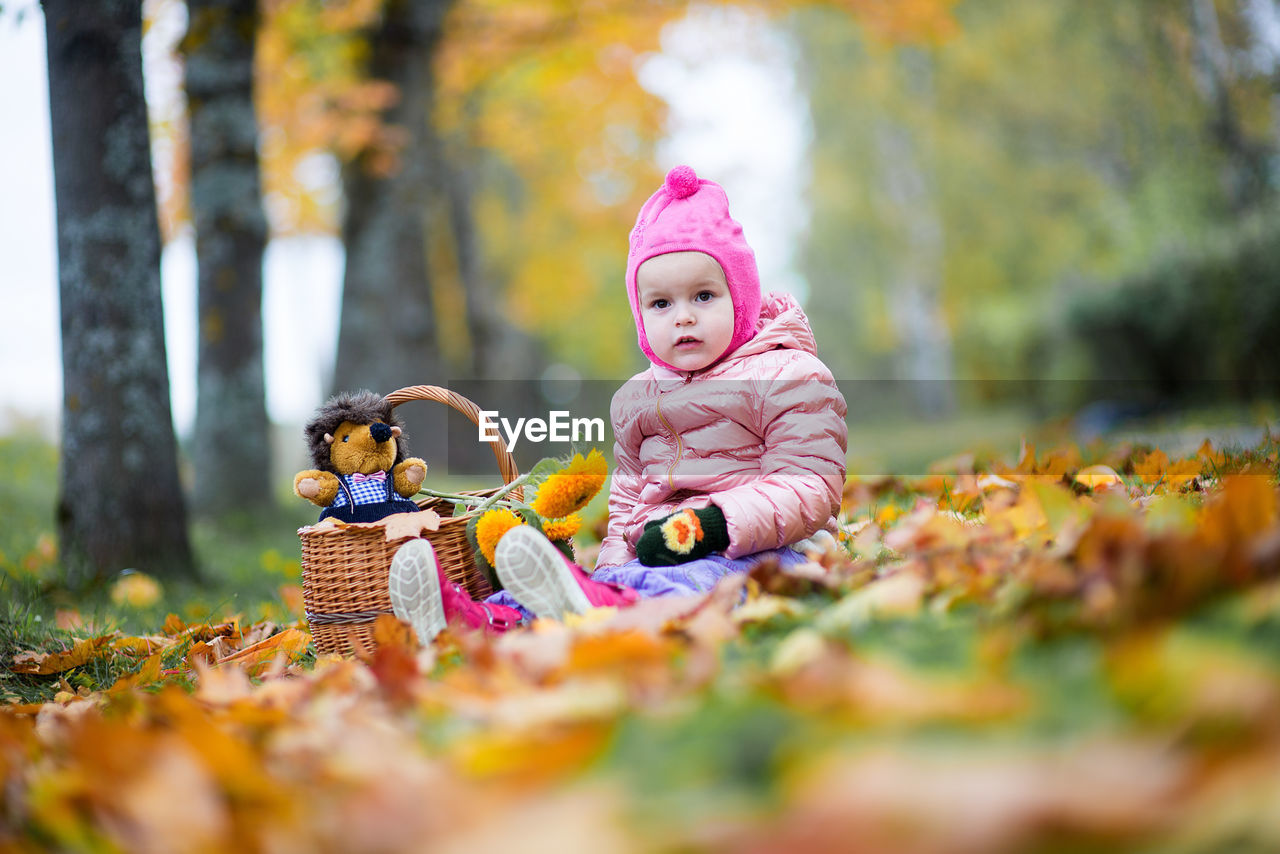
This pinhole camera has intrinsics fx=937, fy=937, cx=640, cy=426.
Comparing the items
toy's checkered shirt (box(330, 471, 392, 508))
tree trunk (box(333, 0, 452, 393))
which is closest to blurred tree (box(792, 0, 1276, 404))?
tree trunk (box(333, 0, 452, 393))

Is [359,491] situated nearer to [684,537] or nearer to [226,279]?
[684,537]

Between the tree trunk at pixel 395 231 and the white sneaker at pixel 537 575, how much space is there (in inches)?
250

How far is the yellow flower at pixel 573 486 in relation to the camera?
2.33m

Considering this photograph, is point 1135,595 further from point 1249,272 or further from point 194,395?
point 1249,272

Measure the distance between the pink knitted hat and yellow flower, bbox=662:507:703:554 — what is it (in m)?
0.61

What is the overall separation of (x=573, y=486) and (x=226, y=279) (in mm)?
4762

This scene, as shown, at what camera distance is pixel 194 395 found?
Answer: 6.36m

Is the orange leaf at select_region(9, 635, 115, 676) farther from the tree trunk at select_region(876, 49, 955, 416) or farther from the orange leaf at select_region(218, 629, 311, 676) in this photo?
the tree trunk at select_region(876, 49, 955, 416)

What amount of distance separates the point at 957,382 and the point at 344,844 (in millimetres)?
18777

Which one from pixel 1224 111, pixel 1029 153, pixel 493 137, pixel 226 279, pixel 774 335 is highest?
pixel 1029 153

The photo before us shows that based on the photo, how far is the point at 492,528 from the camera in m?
2.28

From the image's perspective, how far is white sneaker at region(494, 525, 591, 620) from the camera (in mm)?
2061

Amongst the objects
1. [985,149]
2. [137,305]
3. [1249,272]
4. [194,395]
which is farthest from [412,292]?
[985,149]

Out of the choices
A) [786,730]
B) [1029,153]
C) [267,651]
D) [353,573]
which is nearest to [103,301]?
[267,651]
